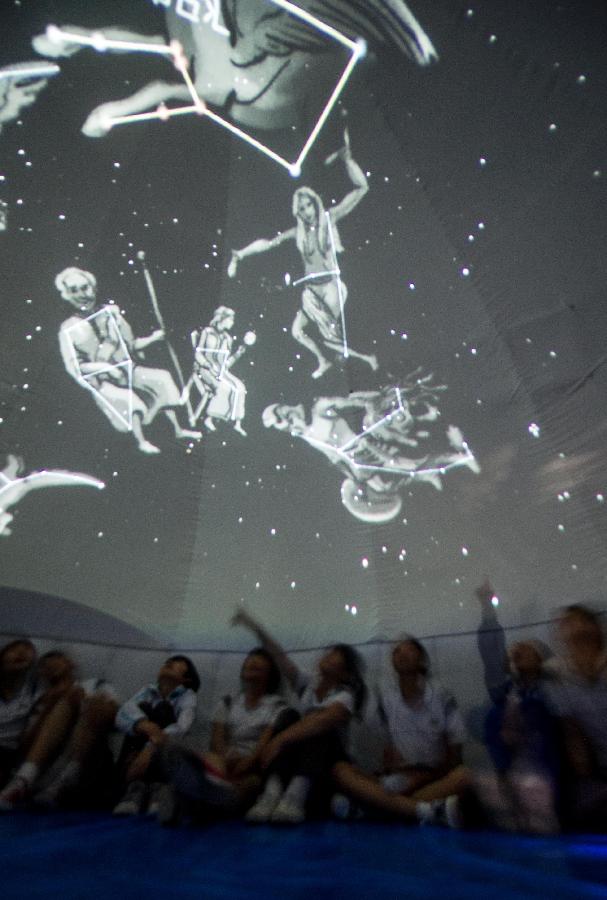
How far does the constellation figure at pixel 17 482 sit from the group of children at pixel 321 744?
2.37 feet

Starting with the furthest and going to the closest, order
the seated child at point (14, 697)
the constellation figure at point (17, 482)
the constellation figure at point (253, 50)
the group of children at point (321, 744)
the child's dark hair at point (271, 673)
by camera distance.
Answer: the constellation figure at point (17, 482) → the constellation figure at point (253, 50) → the child's dark hair at point (271, 673) → the seated child at point (14, 697) → the group of children at point (321, 744)

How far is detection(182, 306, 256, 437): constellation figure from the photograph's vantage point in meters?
2.71

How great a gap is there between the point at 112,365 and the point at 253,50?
134cm

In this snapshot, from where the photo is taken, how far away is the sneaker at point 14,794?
1.54 metres

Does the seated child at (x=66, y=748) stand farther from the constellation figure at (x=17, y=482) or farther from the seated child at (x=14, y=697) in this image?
the constellation figure at (x=17, y=482)

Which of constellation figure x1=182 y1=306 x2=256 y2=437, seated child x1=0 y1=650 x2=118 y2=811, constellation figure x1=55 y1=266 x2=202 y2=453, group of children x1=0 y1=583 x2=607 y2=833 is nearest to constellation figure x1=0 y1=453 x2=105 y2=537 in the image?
constellation figure x1=55 y1=266 x2=202 y2=453

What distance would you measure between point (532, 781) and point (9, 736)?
4.86 ft

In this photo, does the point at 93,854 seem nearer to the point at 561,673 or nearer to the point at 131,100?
the point at 561,673

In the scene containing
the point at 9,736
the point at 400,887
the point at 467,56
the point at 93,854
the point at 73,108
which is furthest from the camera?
the point at 73,108

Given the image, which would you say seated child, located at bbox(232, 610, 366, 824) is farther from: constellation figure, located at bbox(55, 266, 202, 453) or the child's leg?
constellation figure, located at bbox(55, 266, 202, 453)

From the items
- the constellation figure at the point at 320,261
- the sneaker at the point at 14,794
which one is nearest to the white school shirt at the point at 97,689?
the sneaker at the point at 14,794

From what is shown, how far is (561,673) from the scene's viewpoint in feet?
5.26

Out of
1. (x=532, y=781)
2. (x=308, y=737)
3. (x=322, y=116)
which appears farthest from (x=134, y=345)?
(x=532, y=781)

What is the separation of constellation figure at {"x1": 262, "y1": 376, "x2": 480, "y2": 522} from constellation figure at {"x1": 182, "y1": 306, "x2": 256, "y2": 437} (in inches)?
6.3
